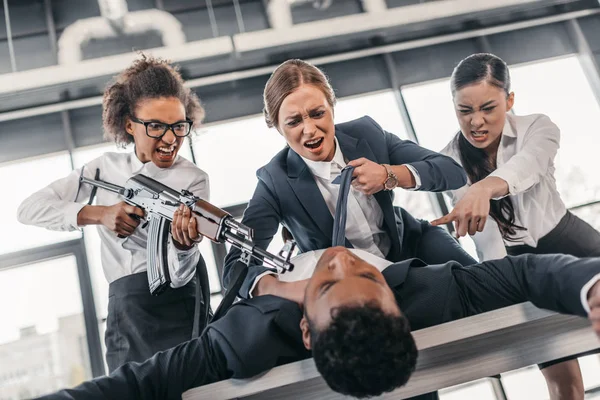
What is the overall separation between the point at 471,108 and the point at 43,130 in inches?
100

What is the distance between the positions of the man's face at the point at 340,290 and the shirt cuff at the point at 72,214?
0.81 meters

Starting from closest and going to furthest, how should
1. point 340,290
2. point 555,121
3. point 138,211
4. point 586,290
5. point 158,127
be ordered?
point 586,290 → point 340,290 → point 138,211 → point 158,127 → point 555,121

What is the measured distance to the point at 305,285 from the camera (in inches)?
43.0

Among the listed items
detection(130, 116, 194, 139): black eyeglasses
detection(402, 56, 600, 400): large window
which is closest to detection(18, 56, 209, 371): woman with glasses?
detection(130, 116, 194, 139): black eyeglasses

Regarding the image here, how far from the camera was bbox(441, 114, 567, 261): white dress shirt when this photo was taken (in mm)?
1835

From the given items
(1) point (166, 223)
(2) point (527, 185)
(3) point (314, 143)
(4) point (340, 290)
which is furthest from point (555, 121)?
(4) point (340, 290)

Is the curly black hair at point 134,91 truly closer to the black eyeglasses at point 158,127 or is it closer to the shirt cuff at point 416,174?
the black eyeglasses at point 158,127

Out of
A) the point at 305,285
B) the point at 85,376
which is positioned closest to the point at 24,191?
the point at 85,376

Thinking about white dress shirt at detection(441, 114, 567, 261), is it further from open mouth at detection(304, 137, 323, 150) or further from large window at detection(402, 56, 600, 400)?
large window at detection(402, 56, 600, 400)

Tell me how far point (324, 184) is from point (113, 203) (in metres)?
0.66

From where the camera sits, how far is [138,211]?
1.46 m

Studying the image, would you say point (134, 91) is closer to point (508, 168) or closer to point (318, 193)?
point (318, 193)

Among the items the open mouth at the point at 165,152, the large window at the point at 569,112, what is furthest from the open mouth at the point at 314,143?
the large window at the point at 569,112

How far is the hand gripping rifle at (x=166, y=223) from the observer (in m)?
1.22
